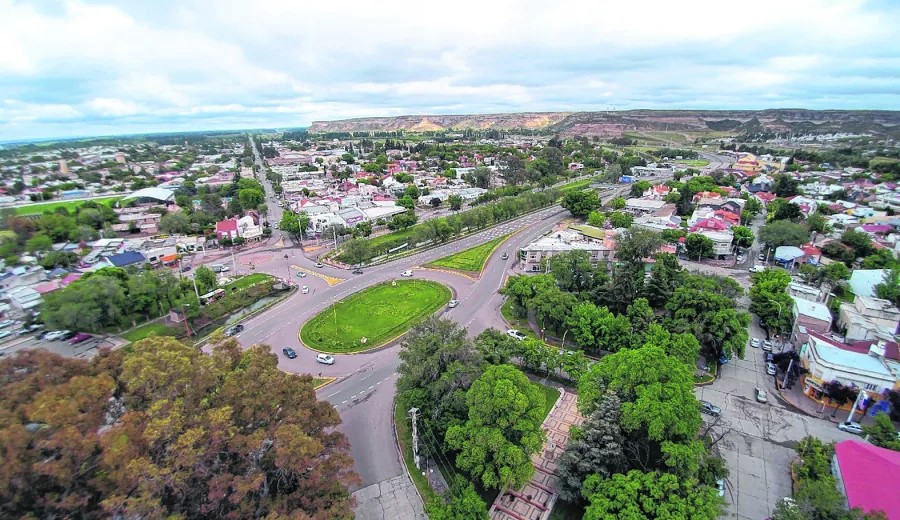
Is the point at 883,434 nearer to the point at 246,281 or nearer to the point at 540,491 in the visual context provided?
the point at 540,491

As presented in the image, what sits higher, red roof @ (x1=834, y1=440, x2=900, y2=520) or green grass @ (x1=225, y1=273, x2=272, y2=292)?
red roof @ (x1=834, y1=440, x2=900, y2=520)

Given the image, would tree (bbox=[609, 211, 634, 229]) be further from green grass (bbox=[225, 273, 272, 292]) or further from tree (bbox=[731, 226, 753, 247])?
green grass (bbox=[225, 273, 272, 292])

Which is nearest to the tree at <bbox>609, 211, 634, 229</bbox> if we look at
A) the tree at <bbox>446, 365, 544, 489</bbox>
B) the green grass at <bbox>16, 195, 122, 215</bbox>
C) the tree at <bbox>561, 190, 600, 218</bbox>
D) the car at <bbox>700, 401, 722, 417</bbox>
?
the tree at <bbox>561, 190, 600, 218</bbox>

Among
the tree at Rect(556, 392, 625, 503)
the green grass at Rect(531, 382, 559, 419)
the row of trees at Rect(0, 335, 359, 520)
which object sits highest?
the row of trees at Rect(0, 335, 359, 520)

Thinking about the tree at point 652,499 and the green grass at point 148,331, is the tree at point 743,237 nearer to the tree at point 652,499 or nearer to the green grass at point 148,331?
the tree at point 652,499

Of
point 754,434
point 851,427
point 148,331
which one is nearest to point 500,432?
point 754,434
